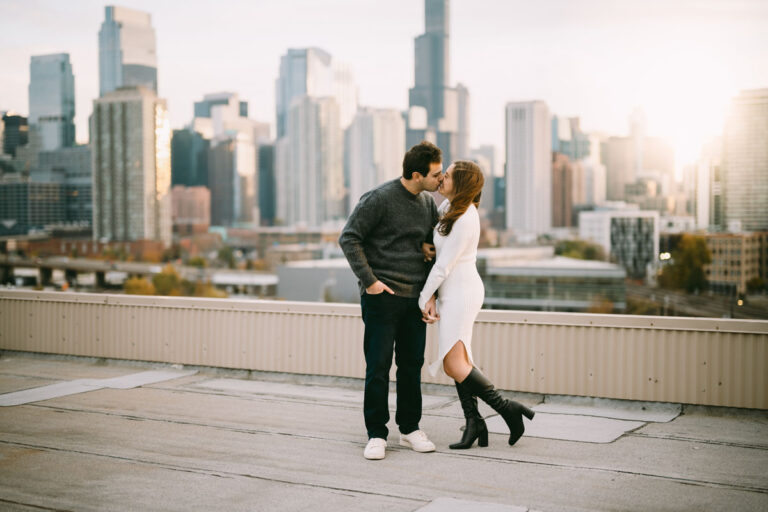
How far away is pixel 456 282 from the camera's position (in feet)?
15.0

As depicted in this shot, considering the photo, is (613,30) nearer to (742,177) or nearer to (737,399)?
(742,177)

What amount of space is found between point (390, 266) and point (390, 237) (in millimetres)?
162

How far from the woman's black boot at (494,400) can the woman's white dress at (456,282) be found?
0.16 meters

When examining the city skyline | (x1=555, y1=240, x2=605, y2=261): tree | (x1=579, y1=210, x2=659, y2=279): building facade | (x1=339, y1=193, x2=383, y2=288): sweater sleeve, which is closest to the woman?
(x1=339, y1=193, x2=383, y2=288): sweater sleeve

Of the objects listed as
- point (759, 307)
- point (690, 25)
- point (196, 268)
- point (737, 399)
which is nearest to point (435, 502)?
point (737, 399)

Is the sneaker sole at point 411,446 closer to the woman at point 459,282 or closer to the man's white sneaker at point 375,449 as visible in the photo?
the man's white sneaker at point 375,449

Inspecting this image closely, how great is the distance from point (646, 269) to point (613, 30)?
5043cm

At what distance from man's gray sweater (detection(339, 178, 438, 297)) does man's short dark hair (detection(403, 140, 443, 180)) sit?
4.9 inches

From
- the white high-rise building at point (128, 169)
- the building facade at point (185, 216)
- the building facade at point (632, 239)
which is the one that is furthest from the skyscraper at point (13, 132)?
the building facade at point (632, 239)

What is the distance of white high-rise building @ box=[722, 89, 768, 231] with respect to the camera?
119m

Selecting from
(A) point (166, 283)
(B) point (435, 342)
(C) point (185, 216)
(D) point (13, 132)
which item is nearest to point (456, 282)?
(B) point (435, 342)

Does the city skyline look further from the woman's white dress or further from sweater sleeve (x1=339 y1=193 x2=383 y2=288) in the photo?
the woman's white dress

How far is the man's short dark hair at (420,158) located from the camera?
4.53 m

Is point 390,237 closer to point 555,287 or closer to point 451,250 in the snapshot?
point 451,250
